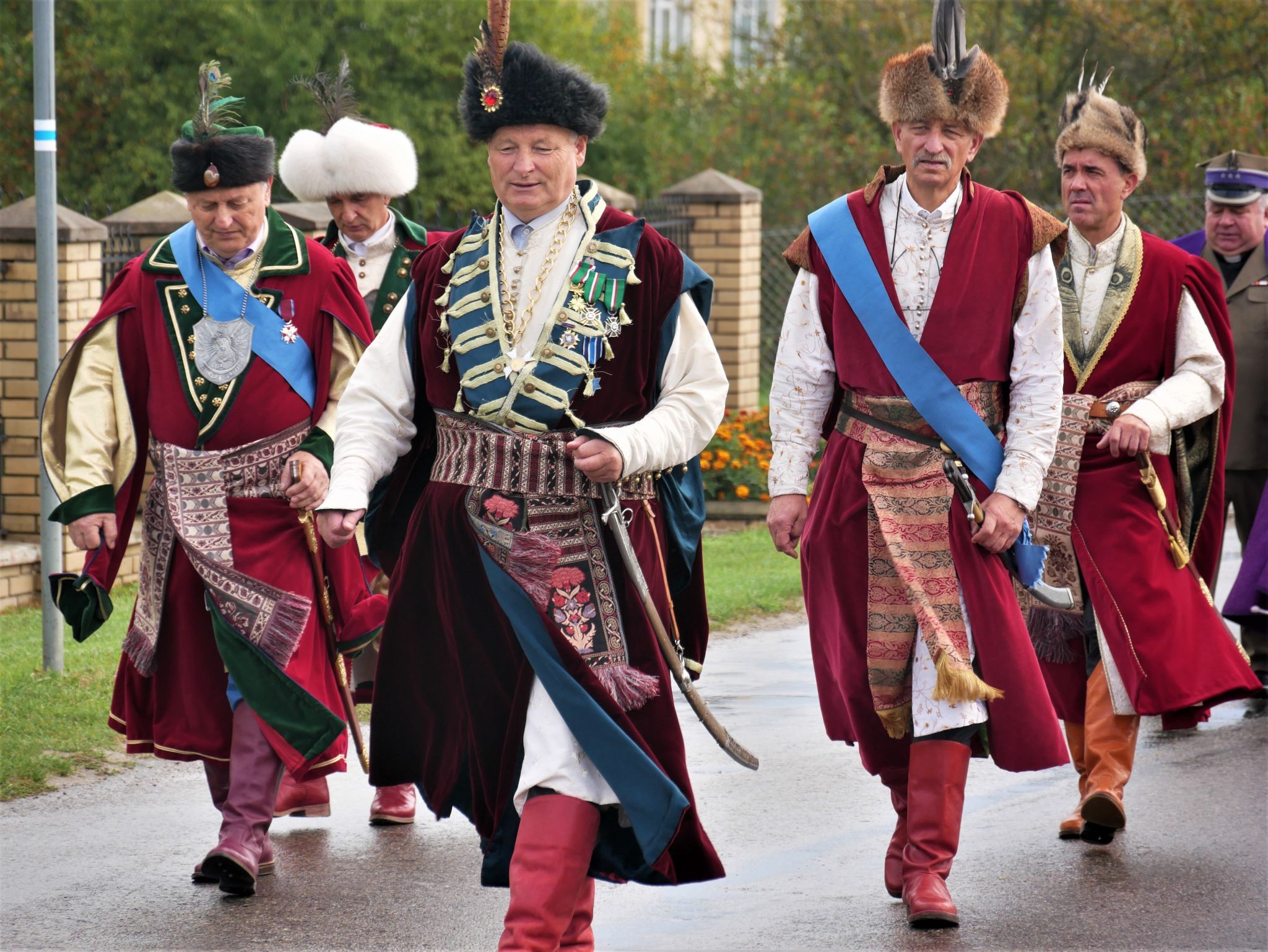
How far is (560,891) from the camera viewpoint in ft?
13.7

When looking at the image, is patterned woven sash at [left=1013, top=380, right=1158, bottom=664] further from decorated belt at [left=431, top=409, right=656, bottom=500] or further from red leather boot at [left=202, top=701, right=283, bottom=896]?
red leather boot at [left=202, top=701, right=283, bottom=896]

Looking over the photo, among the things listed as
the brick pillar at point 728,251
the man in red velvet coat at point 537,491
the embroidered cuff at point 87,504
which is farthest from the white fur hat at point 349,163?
the brick pillar at point 728,251

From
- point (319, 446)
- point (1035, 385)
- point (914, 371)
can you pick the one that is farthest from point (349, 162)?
point (1035, 385)

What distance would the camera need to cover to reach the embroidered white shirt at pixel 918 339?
5043mm

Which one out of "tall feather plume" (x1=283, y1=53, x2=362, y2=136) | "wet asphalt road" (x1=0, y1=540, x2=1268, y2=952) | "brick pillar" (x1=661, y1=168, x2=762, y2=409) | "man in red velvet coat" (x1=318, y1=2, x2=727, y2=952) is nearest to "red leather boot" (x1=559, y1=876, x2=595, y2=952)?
"man in red velvet coat" (x1=318, y1=2, x2=727, y2=952)

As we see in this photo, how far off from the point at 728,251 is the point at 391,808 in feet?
27.6

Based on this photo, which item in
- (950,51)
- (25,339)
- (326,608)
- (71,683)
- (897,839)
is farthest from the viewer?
(25,339)

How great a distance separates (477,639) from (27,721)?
2860 mm

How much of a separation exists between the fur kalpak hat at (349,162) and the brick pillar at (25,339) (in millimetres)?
2580

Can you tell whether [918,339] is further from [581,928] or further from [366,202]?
[366,202]

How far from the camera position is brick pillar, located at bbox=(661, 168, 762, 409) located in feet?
44.9

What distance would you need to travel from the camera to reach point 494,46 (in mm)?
4477

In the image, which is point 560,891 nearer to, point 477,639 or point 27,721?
point 477,639

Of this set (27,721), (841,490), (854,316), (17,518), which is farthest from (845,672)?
(17,518)
